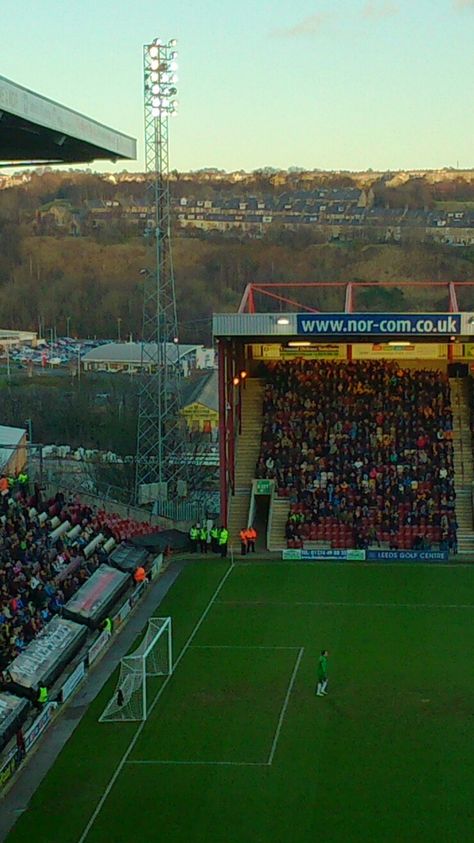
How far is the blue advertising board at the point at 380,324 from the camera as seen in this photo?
35375mm

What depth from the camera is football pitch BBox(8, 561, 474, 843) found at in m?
16.5

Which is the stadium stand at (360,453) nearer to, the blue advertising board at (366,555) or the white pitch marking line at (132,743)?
the blue advertising board at (366,555)

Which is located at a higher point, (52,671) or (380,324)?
(380,324)

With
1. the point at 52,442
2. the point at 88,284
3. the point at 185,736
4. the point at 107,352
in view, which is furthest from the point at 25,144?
the point at 88,284

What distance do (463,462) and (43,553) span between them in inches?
579

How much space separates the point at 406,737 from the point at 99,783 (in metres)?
5.06

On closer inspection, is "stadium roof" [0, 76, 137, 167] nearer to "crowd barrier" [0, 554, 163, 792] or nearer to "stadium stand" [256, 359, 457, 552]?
"crowd barrier" [0, 554, 163, 792]

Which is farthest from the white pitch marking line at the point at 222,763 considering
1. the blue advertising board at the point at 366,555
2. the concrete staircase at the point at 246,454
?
the concrete staircase at the point at 246,454

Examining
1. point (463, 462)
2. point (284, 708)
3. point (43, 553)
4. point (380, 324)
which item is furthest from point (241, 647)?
point (463, 462)

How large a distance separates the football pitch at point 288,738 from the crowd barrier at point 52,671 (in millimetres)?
610

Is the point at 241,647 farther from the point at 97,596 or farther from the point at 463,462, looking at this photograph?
the point at 463,462

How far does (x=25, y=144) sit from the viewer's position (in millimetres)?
24016

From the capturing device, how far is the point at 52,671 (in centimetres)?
2227

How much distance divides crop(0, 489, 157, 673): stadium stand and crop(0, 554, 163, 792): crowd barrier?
0.45 metres
